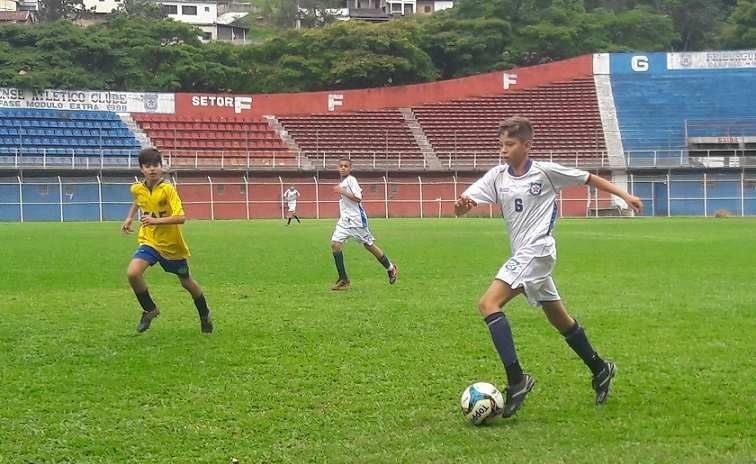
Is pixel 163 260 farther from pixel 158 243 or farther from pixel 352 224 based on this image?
pixel 352 224

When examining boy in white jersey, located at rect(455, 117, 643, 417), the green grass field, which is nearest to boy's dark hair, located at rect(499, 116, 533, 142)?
boy in white jersey, located at rect(455, 117, 643, 417)

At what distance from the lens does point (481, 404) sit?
507 cm

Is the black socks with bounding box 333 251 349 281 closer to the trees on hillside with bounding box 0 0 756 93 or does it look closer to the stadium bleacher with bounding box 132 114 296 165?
the stadium bleacher with bounding box 132 114 296 165

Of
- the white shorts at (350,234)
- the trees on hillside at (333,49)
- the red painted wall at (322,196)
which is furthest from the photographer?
the trees on hillside at (333,49)

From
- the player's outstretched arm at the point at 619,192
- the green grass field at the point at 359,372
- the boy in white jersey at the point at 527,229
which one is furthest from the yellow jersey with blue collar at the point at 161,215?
the player's outstretched arm at the point at 619,192

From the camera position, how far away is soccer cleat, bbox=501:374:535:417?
5238 millimetres

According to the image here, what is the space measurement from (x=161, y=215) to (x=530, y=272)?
4119 millimetres

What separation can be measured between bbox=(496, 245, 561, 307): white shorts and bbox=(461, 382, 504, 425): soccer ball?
29.4 inches

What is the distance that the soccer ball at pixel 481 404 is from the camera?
5.07 m

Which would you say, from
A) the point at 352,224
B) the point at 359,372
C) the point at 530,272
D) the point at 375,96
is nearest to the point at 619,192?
the point at 530,272

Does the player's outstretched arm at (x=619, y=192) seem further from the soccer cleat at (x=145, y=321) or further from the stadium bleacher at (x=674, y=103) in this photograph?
the stadium bleacher at (x=674, y=103)

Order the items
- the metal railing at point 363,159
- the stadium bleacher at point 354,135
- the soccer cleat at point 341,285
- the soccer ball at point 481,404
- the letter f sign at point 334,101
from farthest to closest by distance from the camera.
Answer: the letter f sign at point 334,101 < the stadium bleacher at point 354,135 < the metal railing at point 363,159 < the soccer cleat at point 341,285 < the soccer ball at point 481,404

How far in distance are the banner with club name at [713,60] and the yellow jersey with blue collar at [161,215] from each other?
170 ft

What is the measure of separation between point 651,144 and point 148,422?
4910cm
